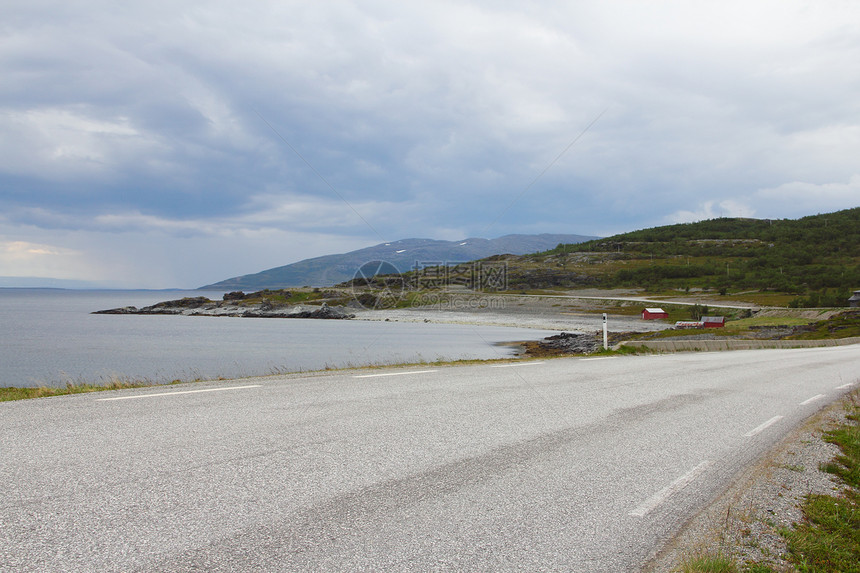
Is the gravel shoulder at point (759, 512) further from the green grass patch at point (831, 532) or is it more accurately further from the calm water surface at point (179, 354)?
the calm water surface at point (179, 354)

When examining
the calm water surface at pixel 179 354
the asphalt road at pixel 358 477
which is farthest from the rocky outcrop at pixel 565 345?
the asphalt road at pixel 358 477

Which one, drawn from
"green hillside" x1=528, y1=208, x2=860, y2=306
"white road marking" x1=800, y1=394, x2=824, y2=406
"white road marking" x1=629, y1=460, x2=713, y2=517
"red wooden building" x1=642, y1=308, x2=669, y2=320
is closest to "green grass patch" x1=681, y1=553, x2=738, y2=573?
"white road marking" x1=629, y1=460, x2=713, y2=517

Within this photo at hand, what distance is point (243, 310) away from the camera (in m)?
124

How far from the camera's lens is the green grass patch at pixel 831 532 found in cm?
402

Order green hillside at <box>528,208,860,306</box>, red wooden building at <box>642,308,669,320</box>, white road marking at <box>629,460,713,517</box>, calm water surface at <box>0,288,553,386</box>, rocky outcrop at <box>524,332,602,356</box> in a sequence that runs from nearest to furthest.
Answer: white road marking at <box>629,460,713,517</box> < calm water surface at <box>0,288,553,386</box> < rocky outcrop at <box>524,332,602,356</box> < red wooden building at <box>642,308,669,320</box> < green hillside at <box>528,208,860,306</box>

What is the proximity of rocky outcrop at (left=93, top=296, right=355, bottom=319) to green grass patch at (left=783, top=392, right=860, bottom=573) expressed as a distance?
103975mm

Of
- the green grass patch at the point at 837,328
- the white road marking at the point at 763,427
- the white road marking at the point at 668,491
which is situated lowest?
the green grass patch at the point at 837,328

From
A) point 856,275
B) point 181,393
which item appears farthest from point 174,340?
point 856,275

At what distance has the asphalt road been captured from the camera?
374cm

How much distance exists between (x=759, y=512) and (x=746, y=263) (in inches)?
6576

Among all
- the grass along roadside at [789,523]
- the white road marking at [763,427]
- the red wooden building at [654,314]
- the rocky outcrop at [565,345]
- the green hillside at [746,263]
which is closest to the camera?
the grass along roadside at [789,523]

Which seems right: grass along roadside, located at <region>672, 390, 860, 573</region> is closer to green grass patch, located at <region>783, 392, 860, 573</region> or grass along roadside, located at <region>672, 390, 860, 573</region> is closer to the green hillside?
green grass patch, located at <region>783, 392, 860, 573</region>

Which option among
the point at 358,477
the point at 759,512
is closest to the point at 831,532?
the point at 759,512

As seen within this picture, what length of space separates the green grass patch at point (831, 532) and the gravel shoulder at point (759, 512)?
95 millimetres
